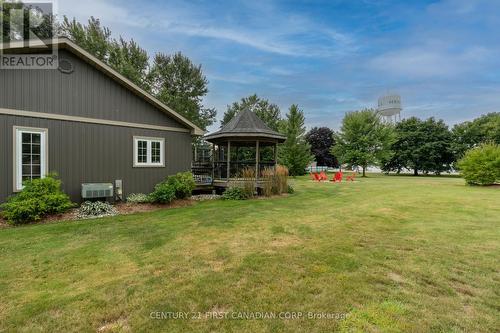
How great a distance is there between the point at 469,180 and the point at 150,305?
20581 mm

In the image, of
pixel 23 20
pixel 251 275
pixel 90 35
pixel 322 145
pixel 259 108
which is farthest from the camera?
pixel 322 145

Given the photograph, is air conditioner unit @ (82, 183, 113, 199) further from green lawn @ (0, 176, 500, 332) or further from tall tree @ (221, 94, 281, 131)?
tall tree @ (221, 94, 281, 131)

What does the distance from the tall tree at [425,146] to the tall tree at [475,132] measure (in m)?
0.87

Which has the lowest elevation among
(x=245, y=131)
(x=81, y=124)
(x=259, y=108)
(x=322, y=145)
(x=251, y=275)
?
(x=251, y=275)

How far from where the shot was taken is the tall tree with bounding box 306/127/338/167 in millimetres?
44125

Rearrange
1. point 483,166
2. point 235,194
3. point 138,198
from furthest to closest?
1. point 483,166
2. point 235,194
3. point 138,198

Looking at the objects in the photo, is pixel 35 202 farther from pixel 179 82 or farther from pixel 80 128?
pixel 179 82

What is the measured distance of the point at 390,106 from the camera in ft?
161

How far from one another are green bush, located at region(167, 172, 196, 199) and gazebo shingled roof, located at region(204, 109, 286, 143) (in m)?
2.68

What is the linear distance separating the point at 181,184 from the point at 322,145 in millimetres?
38959

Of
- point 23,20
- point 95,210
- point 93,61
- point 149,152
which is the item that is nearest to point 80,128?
point 93,61

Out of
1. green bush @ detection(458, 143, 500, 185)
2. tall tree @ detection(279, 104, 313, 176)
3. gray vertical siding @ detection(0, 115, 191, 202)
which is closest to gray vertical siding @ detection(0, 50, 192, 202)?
gray vertical siding @ detection(0, 115, 191, 202)

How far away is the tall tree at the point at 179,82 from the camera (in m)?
25.0

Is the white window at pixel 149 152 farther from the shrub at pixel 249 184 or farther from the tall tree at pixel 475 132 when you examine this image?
the tall tree at pixel 475 132
